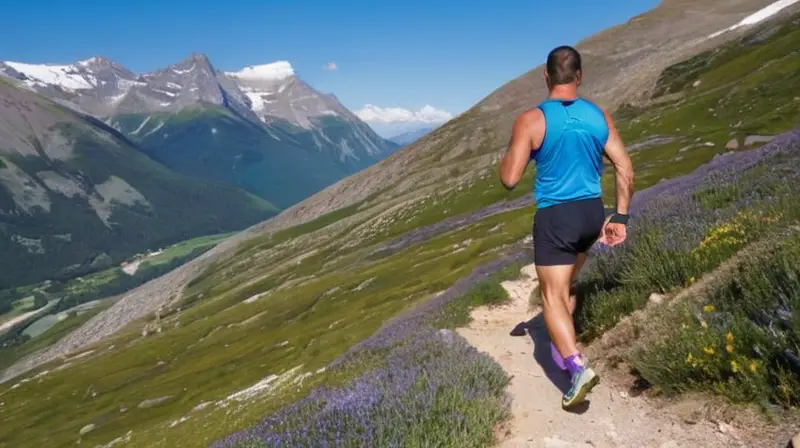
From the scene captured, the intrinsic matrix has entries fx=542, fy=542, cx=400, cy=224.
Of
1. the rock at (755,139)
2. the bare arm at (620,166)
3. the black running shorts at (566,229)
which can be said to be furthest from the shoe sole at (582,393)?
the rock at (755,139)

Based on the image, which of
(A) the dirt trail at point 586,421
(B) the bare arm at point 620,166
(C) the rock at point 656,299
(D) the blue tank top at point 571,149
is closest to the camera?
(A) the dirt trail at point 586,421

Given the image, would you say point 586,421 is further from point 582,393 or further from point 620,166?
point 620,166

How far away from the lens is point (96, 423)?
76.6 m

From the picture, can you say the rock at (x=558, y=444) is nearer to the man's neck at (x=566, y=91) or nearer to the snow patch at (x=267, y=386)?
the man's neck at (x=566, y=91)

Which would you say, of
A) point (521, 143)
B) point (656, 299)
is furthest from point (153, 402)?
point (521, 143)

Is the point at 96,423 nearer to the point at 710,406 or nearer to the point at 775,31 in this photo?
the point at 710,406

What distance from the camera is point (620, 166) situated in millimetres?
8531

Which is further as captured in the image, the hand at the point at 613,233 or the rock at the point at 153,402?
the rock at the point at 153,402

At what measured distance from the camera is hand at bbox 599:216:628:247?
832cm

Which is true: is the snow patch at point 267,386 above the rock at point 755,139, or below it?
above

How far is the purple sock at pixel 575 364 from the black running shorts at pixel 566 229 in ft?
4.70

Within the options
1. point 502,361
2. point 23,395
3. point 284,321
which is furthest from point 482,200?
point 23,395

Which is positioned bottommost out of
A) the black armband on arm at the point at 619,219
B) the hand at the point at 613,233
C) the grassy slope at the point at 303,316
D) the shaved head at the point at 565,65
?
the grassy slope at the point at 303,316

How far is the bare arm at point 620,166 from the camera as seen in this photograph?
27.7 ft
